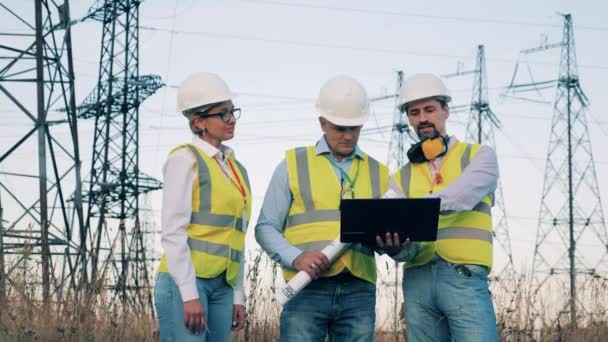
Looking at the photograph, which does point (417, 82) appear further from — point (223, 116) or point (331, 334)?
point (331, 334)

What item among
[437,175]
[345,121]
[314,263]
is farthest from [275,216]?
[437,175]

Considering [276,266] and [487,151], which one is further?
[276,266]

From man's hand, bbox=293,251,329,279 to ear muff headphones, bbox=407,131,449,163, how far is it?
2.97 feet

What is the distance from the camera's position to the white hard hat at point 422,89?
5.03 metres

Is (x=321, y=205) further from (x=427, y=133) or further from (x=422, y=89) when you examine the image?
(x=422, y=89)

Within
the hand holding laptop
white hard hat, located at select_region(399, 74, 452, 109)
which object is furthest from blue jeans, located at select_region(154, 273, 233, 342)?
white hard hat, located at select_region(399, 74, 452, 109)

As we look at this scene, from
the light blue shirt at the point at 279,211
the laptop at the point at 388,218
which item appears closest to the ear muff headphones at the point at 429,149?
the light blue shirt at the point at 279,211

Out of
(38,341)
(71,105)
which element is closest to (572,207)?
(71,105)

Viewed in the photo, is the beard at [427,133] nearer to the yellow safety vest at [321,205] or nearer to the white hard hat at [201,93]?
the yellow safety vest at [321,205]

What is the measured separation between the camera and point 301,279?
14.7ft

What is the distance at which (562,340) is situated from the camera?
7699 millimetres

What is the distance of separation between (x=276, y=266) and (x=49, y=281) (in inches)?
94.7

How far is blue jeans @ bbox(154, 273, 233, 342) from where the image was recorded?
4234 mm

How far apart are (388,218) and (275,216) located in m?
0.73
